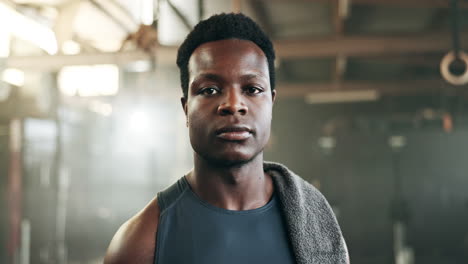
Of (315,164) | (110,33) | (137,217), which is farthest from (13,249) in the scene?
(137,217)

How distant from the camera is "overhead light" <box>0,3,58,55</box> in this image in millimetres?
3982

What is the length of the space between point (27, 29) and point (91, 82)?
2.82 m

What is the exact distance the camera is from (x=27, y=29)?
427cm

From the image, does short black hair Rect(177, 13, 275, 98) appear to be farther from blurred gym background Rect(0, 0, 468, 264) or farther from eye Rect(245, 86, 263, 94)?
blurred gym background Rect(0, 0, 468, 264)

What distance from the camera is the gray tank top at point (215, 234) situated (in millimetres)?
908

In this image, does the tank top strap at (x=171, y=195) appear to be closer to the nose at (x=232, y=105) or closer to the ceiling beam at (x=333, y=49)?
the nose at (x=232, y=105)

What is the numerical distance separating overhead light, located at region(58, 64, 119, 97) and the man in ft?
20.3

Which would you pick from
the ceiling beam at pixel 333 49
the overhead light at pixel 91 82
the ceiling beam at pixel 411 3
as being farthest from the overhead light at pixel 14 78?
the ceiling beam at pixel 411 3

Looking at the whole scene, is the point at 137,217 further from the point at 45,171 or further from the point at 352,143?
the point at 352,143

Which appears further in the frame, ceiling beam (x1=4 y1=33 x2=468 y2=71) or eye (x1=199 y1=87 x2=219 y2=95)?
ceiling beam (x1=4 y1=33 x2=468 y2=71)

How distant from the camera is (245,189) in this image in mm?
978

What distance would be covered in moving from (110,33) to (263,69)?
5555mm

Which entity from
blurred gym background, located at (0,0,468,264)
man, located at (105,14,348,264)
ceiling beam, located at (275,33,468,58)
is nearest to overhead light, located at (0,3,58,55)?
blurred gym background, located at (0,0,468,264)

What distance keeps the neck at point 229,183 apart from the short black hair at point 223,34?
221mm
